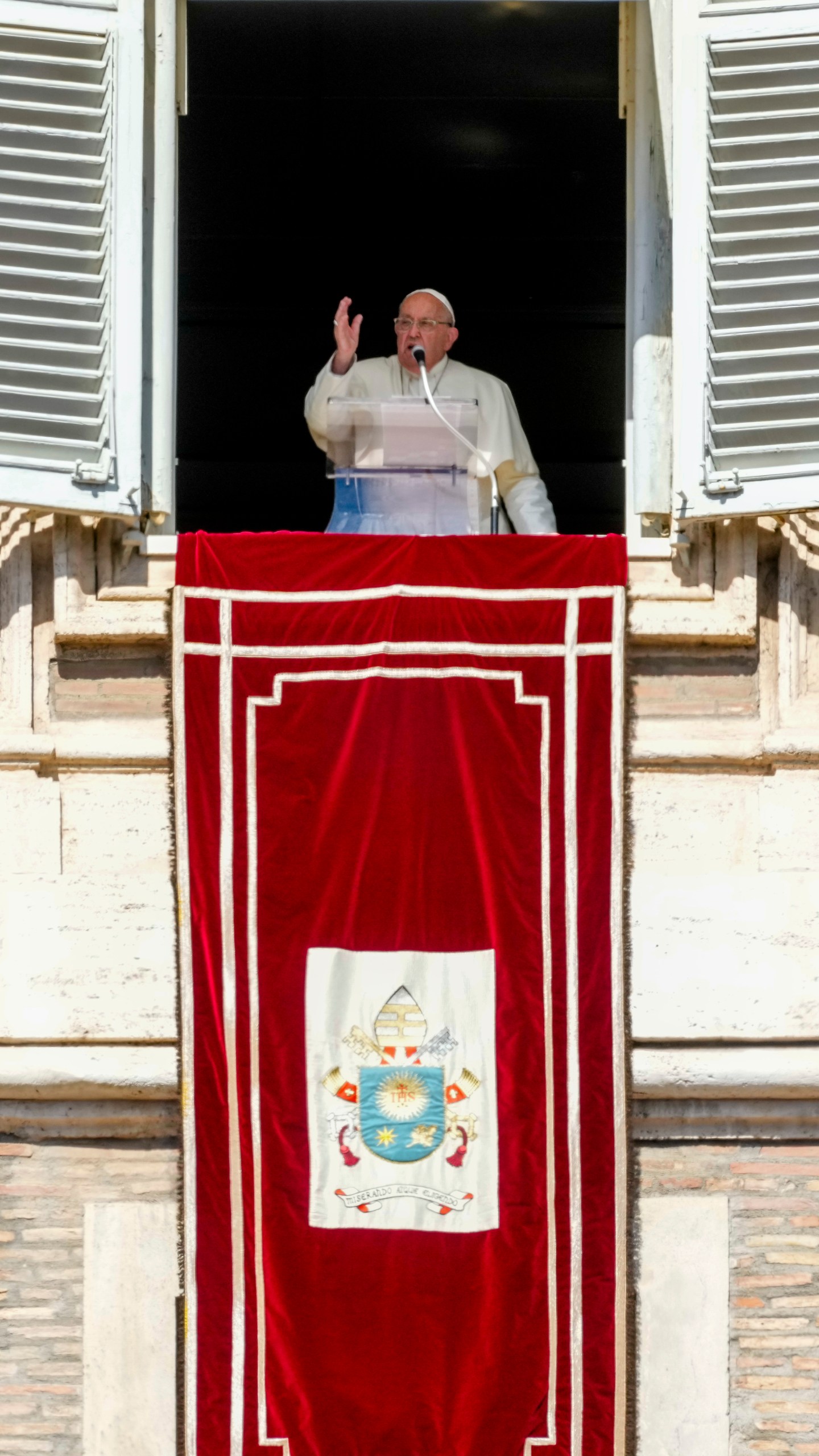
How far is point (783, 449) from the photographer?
5645 millimetres

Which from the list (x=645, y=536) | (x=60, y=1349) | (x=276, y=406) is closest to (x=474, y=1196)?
(x=60, y=1349)

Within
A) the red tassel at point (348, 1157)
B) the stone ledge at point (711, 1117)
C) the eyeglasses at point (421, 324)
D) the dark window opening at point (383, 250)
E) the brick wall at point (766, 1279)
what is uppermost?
the dark window opening at point (383, 250)

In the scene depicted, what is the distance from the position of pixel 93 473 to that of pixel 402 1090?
5.40 ft

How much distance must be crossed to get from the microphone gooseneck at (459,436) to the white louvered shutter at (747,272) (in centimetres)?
55

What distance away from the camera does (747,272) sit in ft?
18.6

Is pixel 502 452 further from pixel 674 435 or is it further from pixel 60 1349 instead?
pixel 60 1349

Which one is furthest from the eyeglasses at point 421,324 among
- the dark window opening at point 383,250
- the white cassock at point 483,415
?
the dark window opening at point 383,250

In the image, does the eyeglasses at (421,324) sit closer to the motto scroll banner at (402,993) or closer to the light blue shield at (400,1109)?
the motto scroll banner at (402,993)

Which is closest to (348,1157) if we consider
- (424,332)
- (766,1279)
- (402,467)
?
(766,1279)

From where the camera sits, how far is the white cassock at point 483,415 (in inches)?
245

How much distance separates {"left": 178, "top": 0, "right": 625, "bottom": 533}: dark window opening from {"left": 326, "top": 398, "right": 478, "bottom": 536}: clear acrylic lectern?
3633mm

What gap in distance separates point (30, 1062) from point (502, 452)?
80.5 inches

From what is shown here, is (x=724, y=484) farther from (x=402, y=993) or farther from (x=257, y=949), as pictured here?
(x=257, y=949)

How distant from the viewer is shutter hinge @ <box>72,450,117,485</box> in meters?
5.63
